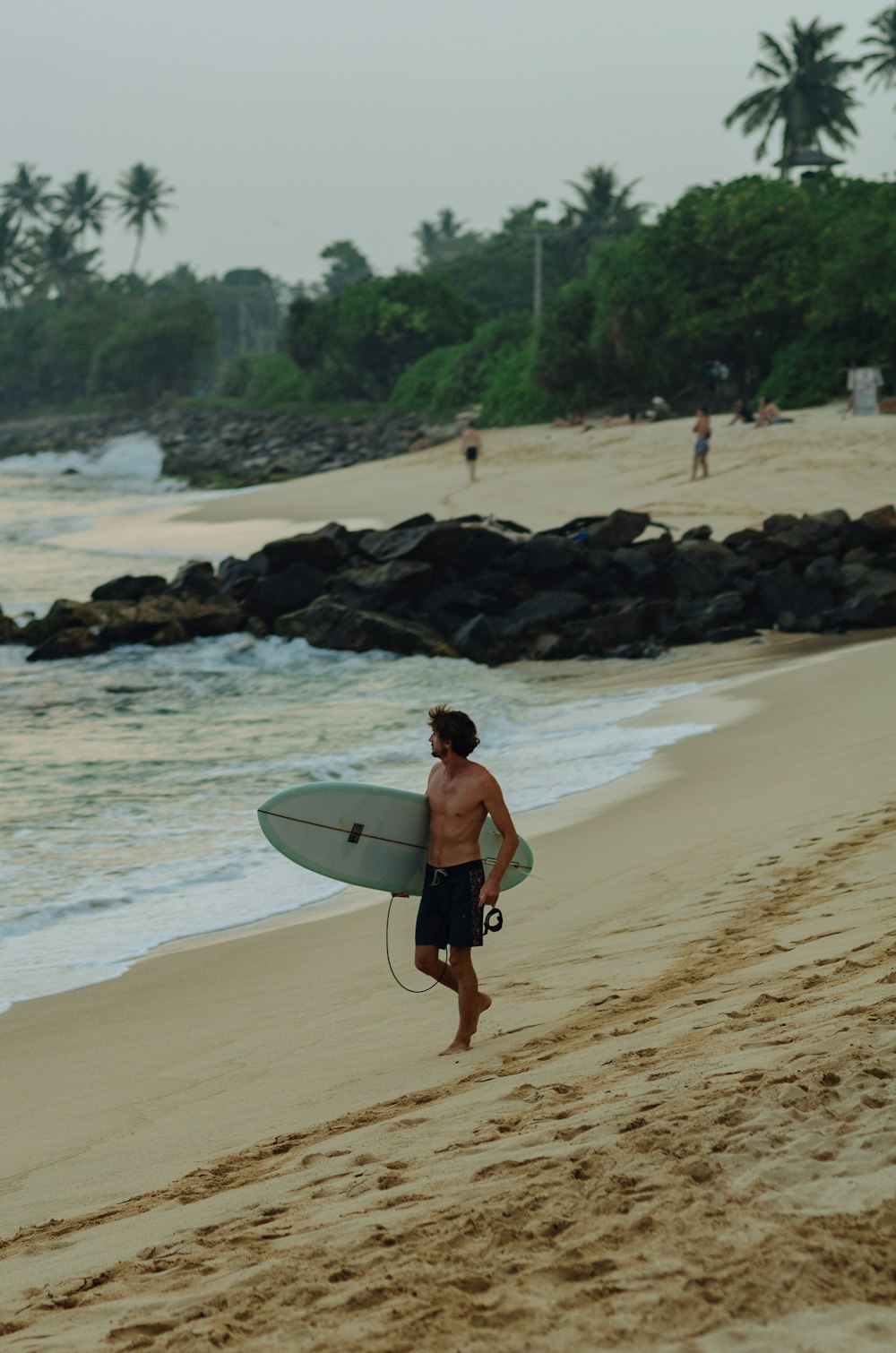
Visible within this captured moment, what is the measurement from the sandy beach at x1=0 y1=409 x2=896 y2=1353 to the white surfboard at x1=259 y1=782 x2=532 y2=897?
24.0 inches

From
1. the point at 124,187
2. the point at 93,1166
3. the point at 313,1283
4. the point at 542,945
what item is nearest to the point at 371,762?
the point at 542,945

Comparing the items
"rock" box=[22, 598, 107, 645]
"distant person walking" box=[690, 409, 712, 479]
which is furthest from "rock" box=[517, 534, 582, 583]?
"distant person walking" box=[690, 409, 712, 479]

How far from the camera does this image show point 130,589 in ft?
70.2

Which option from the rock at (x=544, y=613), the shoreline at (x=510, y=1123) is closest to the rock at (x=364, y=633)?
the rock at (x=544, y=613)

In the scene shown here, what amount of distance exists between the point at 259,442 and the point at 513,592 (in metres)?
47.2

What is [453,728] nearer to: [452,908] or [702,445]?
[452,908]

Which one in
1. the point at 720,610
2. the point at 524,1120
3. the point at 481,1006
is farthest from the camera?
the point at 720,610

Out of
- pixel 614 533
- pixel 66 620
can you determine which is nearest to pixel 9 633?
pixel 66 620

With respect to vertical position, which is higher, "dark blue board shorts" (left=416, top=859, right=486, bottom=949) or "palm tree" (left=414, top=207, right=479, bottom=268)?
"palm tree" (left=414, top=207, right=479, bottom=268)

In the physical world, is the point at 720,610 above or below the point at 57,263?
below

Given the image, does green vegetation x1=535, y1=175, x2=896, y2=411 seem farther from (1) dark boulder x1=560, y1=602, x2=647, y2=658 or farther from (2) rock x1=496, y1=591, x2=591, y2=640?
(1) dark boulder x1=560, y1=602, x2=647, y2=658

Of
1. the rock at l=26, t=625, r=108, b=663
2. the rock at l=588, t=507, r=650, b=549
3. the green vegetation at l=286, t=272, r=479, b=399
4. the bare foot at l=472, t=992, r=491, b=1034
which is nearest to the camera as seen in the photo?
the bare foot at l=472, t=992, r=491, b=1034

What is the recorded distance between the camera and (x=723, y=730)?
1184 centimetres

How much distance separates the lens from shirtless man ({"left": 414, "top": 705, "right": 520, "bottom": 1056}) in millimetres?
5238
